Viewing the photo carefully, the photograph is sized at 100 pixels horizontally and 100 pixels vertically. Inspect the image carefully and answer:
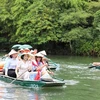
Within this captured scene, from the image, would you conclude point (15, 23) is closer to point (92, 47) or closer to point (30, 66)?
point (92, 47)

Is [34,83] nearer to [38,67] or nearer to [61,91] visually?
[38,67]

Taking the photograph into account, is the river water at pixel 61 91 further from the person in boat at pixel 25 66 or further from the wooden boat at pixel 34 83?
the person in boat at pixel 25 66

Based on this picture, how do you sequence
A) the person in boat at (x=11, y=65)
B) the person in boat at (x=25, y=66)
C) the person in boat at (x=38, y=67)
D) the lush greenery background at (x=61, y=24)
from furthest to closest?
the lush greenery background at (x=61, y=24)
the person in boat at (x=11, y=65)
the person in boat at (x=25, y=66)
the person in boat at (x=38, y=67)

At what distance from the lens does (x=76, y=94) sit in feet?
41.2

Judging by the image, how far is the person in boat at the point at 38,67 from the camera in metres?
13.3

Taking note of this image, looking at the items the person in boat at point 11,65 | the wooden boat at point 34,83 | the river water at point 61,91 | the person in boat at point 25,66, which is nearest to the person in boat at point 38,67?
the person in boat at point 25,66

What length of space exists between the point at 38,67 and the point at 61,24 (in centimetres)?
2214

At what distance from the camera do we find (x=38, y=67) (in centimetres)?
1336

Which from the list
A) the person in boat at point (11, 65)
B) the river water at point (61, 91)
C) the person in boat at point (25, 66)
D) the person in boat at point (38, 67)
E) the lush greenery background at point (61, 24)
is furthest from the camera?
the lush greenery background at point (61, 24)

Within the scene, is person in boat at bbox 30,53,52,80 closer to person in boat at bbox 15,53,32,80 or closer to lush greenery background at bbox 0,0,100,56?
person in boat at bbox 15,53,32,80

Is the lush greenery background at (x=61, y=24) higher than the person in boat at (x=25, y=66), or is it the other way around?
the lush greenery background at (x=61, y=24)

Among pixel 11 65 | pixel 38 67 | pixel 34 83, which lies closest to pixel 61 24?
pixel 11 65

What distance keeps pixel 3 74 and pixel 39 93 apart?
300cm

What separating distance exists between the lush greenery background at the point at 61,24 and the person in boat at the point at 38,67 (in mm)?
20754
